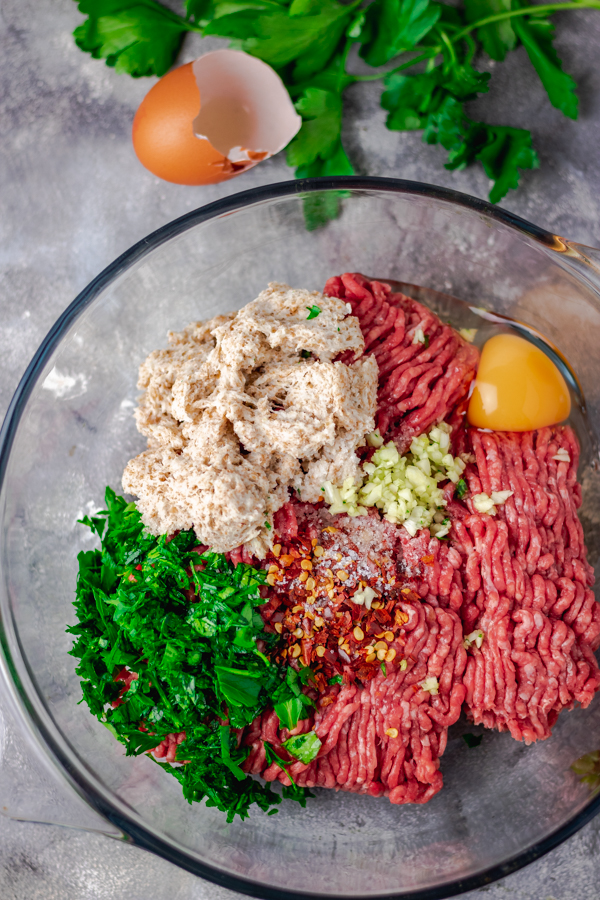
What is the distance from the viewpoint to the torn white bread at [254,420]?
1.74 m

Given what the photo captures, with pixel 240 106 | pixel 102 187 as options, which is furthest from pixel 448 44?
pixel 102 187

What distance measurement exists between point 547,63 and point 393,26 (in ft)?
1.95

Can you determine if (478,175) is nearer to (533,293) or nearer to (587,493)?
(533,293)

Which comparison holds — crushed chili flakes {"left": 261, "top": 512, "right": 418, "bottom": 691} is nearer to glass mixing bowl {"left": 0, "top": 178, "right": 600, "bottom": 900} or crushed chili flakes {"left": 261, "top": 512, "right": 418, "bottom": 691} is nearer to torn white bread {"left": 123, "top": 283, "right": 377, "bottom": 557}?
torn white bread {"left": 123, "top": 283, "right": 377, "bottom": 557}

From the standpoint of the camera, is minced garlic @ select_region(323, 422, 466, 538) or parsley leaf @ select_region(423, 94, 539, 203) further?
parsley leaf @ select_region(423, 94, 539, 203)

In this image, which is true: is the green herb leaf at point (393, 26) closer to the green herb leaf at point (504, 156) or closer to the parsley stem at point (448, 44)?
the parsley stem at point (448, 44)

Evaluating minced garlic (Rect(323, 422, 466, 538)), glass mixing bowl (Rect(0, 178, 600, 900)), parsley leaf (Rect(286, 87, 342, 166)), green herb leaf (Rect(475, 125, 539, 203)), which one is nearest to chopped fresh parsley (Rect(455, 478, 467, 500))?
minced garlic (Rect(323, 422, 466, 538))

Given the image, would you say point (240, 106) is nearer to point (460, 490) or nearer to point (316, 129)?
point (316, 129)

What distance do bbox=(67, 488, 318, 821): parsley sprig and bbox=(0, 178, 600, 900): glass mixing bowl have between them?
25 centimetres

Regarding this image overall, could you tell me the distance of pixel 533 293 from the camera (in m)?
2.29

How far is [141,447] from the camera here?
244 centimetres

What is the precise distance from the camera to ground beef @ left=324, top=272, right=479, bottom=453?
2012 millimetres

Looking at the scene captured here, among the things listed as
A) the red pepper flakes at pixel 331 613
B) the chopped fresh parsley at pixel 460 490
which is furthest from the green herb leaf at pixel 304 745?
the chopped fresh parsley at pixel 460 490

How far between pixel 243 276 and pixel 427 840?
2.21 metres
